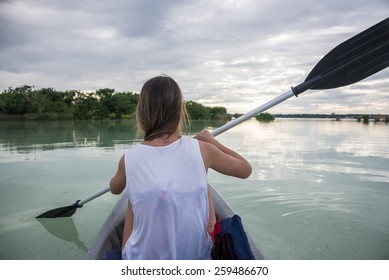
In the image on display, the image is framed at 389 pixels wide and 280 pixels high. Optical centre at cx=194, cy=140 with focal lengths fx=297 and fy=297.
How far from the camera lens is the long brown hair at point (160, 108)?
111 cm

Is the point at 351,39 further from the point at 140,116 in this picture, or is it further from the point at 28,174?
the point at 28,174

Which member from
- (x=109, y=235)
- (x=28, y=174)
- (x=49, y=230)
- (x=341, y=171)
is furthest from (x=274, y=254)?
(x=28, y=174)

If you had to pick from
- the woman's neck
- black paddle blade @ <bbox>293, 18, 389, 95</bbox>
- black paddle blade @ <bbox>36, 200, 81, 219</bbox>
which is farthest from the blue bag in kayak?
black paddle blade @ <bbox>36, 200, 81, 219</bbox>

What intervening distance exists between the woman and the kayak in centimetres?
47

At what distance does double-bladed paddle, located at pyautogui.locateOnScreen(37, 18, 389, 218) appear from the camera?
6.42ft

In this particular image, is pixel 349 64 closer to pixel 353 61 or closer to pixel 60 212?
→ pixel 353 61

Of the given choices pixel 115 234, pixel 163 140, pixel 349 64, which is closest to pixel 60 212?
pixel 115 234

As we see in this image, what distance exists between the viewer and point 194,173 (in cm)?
101

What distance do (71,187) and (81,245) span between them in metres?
1.76

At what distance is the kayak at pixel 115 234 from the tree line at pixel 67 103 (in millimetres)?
33519

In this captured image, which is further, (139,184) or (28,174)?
(28,174)

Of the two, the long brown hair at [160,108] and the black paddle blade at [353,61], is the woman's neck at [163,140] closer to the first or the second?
the long brown hair at [160,108]

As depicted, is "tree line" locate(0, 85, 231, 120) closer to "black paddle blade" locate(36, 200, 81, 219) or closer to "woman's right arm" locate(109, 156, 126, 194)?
"black paddle blade" locate(36, 200, 81, 219)

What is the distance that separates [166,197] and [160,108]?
34 cm
